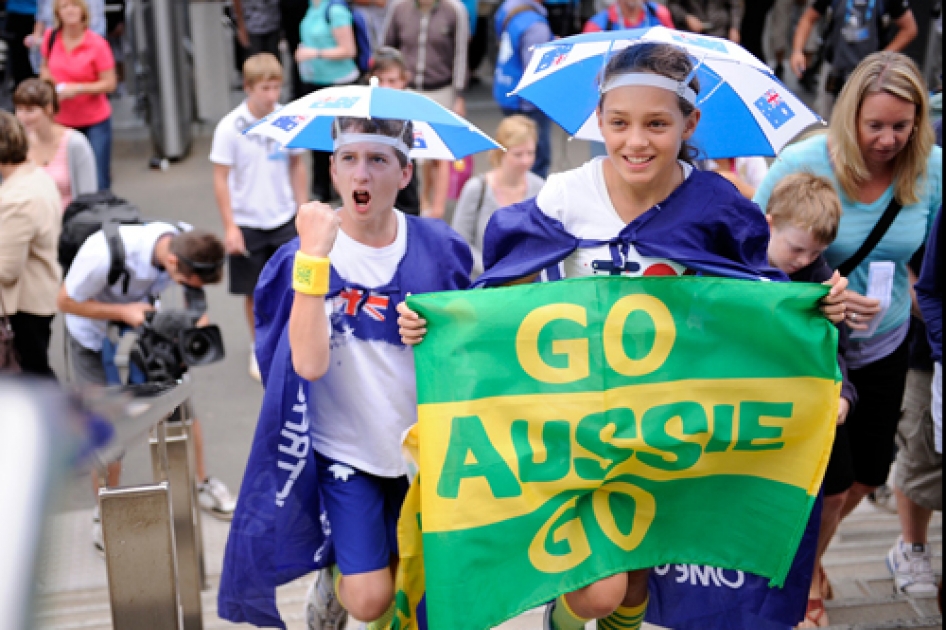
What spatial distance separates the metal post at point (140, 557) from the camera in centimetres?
271

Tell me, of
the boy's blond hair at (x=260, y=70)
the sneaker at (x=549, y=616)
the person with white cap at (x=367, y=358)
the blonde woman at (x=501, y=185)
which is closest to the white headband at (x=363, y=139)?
the person with white cap at (x=367, y=358)

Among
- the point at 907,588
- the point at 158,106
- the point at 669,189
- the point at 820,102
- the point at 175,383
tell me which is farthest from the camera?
the point at 158,106

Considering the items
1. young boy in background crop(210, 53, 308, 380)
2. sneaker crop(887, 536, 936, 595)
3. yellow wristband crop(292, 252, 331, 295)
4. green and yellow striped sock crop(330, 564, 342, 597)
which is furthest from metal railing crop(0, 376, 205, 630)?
young boy in background crop(210, 53, 308, 380)

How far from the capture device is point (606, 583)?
321 cm

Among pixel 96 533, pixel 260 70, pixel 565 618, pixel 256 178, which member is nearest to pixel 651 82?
pixel 565 618

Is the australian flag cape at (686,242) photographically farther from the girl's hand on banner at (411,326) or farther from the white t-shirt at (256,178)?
the white t-shirt at (256,178)

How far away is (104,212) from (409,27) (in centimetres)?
439

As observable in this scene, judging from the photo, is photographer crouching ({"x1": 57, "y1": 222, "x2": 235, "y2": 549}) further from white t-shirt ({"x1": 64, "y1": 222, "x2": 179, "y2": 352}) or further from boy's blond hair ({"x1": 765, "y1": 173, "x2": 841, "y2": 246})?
boy's blond hair ({"x1": 765, "y1": 173, "x2": 841, "y2": 246})

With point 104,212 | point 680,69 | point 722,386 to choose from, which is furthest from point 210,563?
point 680,69

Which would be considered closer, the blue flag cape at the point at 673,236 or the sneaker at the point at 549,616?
the blue flag cape at the point at 673,236

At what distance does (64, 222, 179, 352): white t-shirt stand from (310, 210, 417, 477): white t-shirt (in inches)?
73.0

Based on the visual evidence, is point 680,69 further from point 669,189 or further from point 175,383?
point 175,383

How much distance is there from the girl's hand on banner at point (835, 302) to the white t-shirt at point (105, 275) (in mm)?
2939

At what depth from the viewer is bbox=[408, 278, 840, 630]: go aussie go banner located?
3066mm
